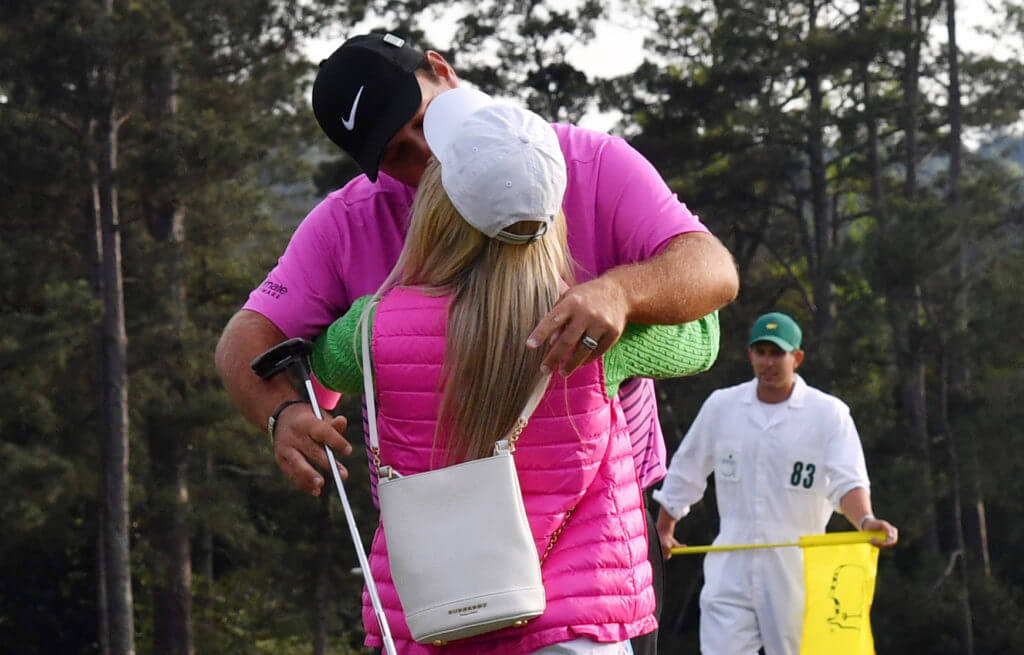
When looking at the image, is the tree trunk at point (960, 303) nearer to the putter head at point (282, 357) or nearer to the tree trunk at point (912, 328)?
the tree trunk at point (912, 328)

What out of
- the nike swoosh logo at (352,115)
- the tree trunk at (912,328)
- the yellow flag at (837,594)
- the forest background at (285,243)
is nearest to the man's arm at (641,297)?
the nike swoosh logo at (352,115)

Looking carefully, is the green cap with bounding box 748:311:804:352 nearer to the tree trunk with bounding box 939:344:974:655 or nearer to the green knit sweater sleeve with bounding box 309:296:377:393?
the green knit sweater sleeve with bounding box 309:296:377:393

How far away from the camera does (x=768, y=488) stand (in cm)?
703

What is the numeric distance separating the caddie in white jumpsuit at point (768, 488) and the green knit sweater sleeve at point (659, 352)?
461 centimetres

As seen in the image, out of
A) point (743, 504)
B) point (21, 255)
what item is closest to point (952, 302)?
point (21, 255)

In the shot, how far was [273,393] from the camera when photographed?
2.31 metres

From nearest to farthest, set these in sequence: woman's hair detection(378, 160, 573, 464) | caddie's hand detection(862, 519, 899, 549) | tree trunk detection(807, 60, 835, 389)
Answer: woman's hair detection(378, 160, 573, 464), caddie's hand detection(862, 519, 899, 549), tree trunk detection(807, 60, 835, 389)

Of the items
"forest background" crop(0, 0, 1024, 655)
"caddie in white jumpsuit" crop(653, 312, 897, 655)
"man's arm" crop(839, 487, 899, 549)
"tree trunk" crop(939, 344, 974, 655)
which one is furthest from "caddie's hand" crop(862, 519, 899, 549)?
"tree trunk" crop(939, 344, 974, 655)

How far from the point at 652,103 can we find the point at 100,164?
1109 centimetres

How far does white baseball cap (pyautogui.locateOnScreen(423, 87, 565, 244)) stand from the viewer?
78.1 inches

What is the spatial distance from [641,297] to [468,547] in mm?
402

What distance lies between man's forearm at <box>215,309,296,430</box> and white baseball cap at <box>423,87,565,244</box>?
18.4 inches

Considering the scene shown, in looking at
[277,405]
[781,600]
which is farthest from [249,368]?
[781,600]

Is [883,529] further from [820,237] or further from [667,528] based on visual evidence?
[820,237]
